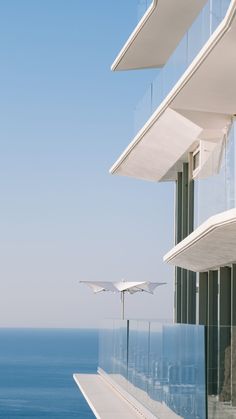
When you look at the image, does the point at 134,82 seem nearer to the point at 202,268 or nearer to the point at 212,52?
the point at 202,268

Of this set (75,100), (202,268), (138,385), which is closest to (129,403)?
(138,385)

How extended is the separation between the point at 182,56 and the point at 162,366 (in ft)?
23.3

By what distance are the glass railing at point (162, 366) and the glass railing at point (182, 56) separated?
5698mm

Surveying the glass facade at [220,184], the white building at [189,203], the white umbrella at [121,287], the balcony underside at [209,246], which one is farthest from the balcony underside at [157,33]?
the white umbrella at [121,287]

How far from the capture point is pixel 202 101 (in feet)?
62.5

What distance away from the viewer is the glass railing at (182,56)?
17750 mm

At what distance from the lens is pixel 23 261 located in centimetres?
14288

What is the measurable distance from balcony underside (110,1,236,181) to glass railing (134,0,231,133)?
2.60ft

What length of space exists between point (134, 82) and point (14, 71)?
32.2ft

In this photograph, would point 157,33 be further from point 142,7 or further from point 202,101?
point 202,101

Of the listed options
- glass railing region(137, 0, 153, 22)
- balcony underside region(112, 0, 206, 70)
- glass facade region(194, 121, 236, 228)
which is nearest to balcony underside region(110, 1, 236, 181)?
glass facade region(194, 121, 236, 228)

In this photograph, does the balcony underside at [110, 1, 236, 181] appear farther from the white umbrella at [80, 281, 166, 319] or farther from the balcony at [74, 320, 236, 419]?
the white umbrella at [80, 281, 166, 319]

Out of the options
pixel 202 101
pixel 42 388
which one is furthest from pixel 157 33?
pixel 42 388

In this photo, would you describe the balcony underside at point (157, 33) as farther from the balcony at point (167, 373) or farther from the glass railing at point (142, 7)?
the balcony at point (167, 373)
